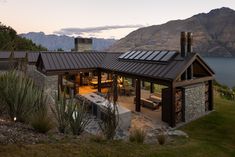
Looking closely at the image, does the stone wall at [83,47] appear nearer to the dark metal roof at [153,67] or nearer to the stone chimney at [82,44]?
the stone chimney at [82,44]

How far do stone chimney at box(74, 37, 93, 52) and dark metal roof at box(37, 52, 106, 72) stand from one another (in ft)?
23.3

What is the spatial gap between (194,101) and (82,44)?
18.3 m

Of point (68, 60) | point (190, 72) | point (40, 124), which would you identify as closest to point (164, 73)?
point (190, 72)

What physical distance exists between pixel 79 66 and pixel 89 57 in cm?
243

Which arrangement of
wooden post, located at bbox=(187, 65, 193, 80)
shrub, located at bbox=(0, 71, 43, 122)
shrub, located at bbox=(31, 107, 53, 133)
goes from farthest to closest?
wooden post, located at bbox=(187, 65, 193, 80), shrub, located at bbox=(0, 71, 43, 122), shrub, located at bbox=(31, 107, 53, 133)

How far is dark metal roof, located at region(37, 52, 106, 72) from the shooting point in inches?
702

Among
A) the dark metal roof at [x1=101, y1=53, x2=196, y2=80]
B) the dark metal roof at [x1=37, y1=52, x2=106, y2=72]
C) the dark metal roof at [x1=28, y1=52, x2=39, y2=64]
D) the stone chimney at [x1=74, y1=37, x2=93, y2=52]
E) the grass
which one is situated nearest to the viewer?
the grass

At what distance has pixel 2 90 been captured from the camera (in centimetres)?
872

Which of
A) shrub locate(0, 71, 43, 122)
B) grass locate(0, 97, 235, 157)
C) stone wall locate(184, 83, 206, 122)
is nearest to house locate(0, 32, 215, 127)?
stone wall locate(184, 83, 206, 122)

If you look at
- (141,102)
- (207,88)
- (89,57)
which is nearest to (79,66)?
(89,57)

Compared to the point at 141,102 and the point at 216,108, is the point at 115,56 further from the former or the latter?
the point at 216,108

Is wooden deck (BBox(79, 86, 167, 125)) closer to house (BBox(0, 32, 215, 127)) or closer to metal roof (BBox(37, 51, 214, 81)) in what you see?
house (BBox(0, 32, 215, 127))

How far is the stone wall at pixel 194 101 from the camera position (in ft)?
47.9

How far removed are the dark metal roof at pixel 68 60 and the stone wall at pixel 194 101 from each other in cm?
942
